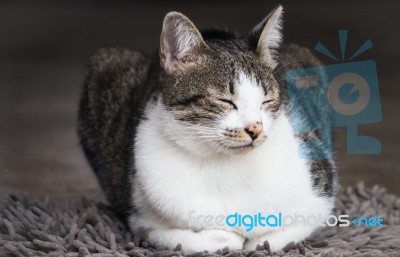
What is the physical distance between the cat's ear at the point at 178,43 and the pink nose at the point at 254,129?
23cm

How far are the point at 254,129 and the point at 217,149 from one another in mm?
115

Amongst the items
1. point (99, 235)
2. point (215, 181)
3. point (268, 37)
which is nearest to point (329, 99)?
point (268, 37)

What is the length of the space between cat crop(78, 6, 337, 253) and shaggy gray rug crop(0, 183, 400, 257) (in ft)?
0.15

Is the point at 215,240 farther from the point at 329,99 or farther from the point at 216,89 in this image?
the point at 329,99

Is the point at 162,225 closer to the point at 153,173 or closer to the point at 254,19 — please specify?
the point at 153,173

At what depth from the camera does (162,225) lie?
1.78m

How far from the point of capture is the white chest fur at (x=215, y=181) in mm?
1696

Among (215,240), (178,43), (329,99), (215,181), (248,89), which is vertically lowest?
(215,240)

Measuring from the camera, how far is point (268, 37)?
172 cm

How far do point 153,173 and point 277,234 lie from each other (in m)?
0.34

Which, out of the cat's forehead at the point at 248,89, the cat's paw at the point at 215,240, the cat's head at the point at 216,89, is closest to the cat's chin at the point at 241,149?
the cat's head at the point at 216,89

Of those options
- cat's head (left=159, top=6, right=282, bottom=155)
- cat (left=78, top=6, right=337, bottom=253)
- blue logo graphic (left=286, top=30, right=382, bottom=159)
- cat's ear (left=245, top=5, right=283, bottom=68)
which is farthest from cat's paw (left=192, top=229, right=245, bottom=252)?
cat's ear (left=245, top=5, right=283, bottom=68)

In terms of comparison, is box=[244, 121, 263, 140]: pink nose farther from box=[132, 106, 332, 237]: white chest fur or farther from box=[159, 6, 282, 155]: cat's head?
box=[132, 106, 332, 237]: white chest fur

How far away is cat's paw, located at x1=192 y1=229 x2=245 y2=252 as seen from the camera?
1691mm
